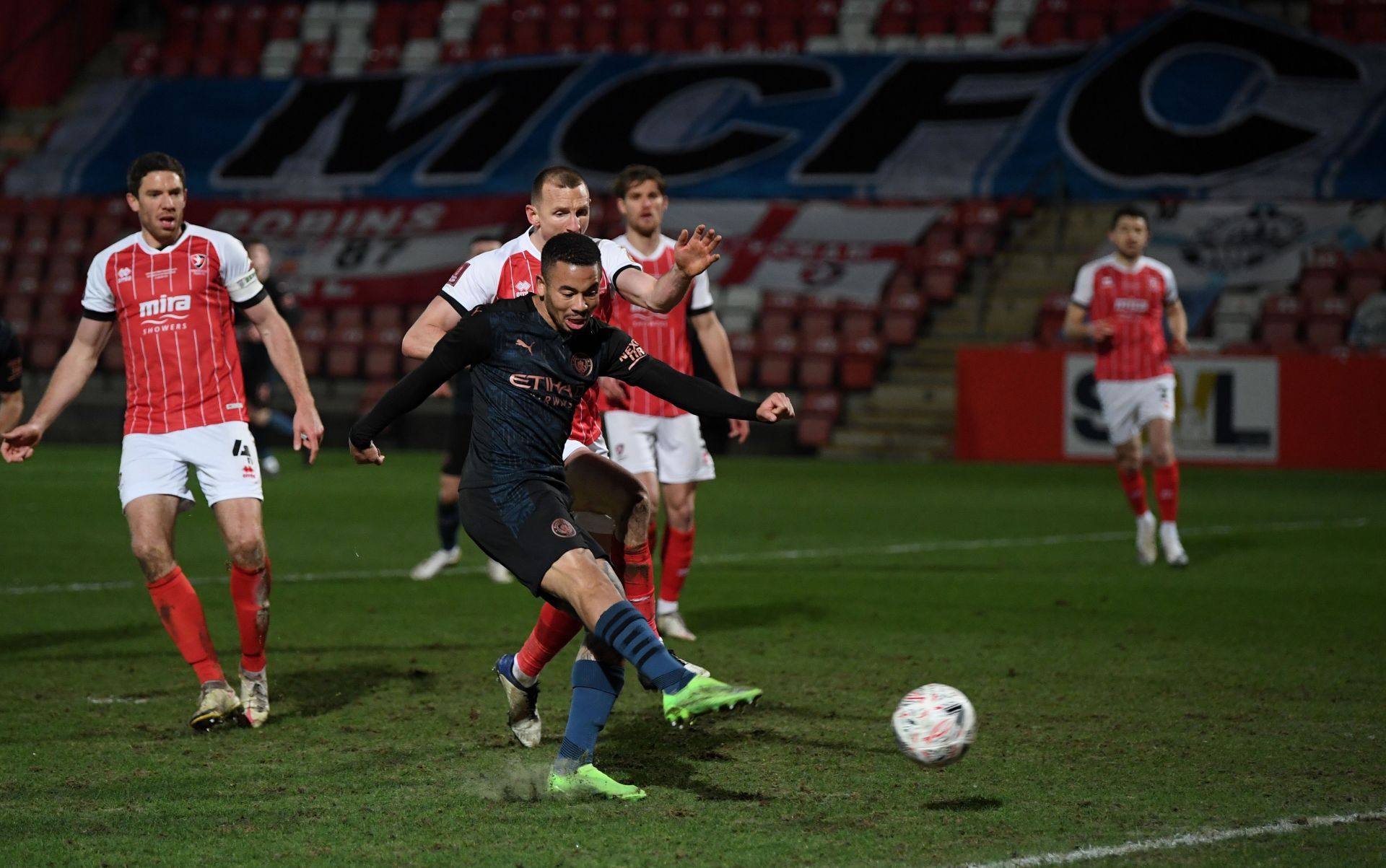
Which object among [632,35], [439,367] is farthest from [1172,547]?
[632,35]

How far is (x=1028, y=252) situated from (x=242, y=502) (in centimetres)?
1739

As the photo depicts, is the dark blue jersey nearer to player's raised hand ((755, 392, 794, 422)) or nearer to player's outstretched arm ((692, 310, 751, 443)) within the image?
player's raised hand ((755, 392, 794, 422))

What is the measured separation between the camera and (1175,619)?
8.67 m

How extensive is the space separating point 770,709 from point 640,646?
5.95 ft

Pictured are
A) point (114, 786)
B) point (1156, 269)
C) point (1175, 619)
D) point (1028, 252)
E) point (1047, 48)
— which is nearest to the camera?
point (114, 786)

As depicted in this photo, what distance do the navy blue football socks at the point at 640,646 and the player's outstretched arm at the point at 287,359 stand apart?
1.94 metres

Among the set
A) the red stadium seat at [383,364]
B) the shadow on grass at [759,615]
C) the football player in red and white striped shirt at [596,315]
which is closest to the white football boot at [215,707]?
the football player in red and white striped shirt at [596,315]

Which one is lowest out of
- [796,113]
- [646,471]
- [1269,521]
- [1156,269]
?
[1269,521]

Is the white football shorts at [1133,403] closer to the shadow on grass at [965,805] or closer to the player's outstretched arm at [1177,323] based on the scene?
the player's outstretched arm at [1177,323]

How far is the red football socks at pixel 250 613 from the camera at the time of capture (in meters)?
6.26

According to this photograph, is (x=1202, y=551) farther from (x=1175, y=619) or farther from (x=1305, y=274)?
(x=1305, y=274)

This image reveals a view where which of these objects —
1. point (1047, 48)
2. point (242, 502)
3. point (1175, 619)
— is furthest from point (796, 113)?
point (242, 502)

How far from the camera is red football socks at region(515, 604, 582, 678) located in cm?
574

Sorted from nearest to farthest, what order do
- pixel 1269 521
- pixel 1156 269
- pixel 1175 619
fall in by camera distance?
pixel 1175 619 → pixel 1156 269 → pixel 1269 521
